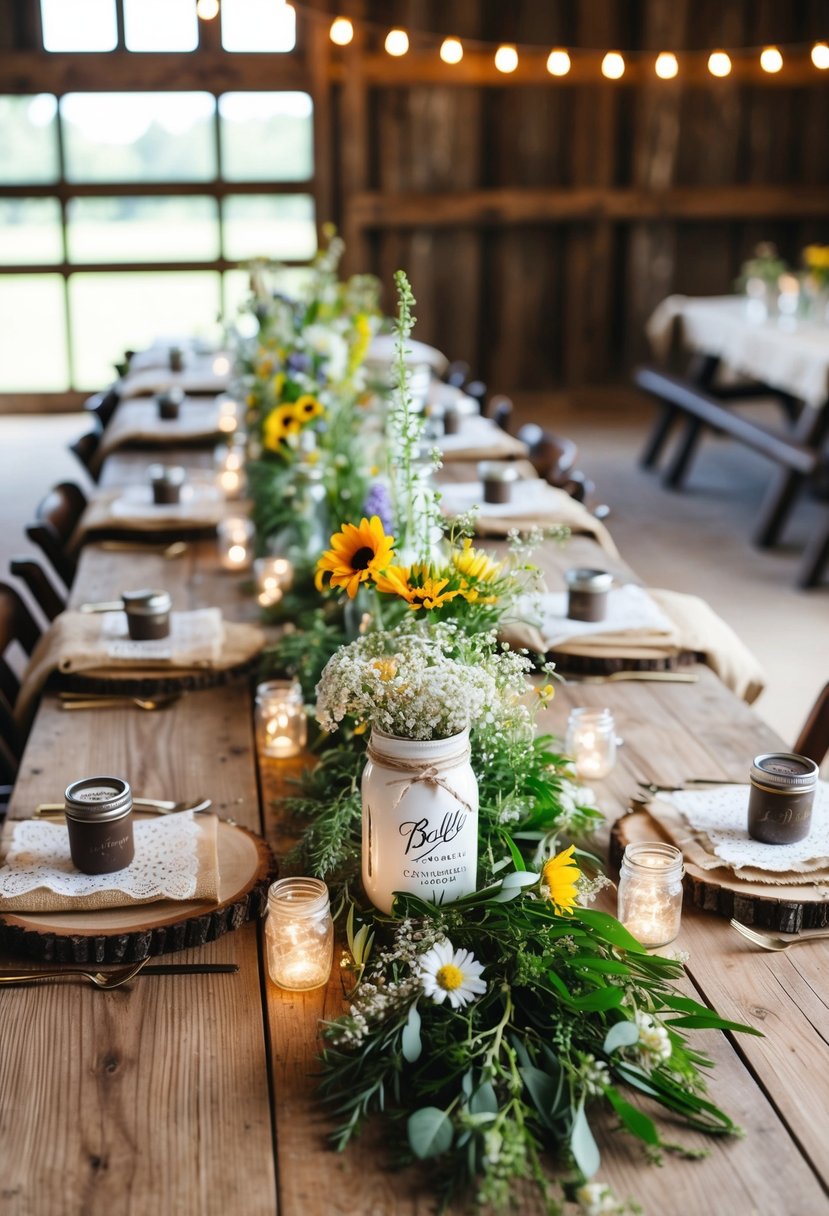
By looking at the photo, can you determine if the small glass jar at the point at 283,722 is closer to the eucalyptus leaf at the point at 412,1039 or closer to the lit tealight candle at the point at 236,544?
the eucalyptus leaf at the point at 412,1039

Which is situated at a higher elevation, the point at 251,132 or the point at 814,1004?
the point at 251,132

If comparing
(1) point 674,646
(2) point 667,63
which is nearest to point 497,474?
(1) point 674,646

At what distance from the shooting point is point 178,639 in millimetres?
2402

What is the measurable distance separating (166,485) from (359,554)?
181 centimetres

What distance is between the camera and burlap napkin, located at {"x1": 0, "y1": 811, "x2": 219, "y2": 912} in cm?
155

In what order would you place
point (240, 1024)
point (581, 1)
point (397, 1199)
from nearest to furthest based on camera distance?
point (397, 1199) → point (240, 1024) → point (581, 1)

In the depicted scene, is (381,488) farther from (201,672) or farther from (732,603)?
(732,603)

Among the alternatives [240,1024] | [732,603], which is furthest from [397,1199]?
[732,603]

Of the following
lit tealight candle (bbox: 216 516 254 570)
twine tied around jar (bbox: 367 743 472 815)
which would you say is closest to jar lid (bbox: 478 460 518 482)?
lit tealight candle (bbox: 216 516 254 570)

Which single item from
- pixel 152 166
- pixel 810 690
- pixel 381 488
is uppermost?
pixel 152 166

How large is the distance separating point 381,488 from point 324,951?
0.91 meters

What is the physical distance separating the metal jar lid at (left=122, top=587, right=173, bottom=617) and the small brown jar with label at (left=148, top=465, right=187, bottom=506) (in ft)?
3.10

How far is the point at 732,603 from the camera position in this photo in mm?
5023

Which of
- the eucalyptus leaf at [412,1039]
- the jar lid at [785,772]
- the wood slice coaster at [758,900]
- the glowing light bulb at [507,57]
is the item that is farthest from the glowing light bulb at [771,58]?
the eucalyptus leaf at [412,1039]
